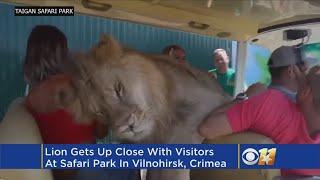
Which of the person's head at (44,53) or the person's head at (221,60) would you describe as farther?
the person's head at (221,60)

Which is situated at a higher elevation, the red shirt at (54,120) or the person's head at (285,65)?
the person's head at (285,65)

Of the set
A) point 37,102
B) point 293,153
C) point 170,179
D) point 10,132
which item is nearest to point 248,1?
point 293,153

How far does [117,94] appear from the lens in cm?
253

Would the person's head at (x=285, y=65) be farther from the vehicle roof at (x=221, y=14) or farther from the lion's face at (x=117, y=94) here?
the lion's face at (x=117, y=94)

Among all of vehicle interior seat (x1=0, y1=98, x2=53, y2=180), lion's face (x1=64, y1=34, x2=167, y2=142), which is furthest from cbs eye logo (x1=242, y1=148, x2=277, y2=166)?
vehicle interior seat (x1=0, y1=98, x2=53, y2=180)

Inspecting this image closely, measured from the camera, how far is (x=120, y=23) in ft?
8.29

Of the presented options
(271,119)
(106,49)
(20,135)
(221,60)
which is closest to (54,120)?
(20,135)

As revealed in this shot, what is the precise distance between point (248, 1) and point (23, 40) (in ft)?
3.76

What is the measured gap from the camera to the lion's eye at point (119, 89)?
2.53 meters

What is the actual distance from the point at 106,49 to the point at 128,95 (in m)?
0.26

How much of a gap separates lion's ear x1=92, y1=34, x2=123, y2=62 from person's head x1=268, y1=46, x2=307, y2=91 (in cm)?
80

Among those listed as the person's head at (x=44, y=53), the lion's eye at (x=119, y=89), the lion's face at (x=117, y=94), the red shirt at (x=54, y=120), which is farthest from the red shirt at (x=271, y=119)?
the person's head at (x=44, y=53)

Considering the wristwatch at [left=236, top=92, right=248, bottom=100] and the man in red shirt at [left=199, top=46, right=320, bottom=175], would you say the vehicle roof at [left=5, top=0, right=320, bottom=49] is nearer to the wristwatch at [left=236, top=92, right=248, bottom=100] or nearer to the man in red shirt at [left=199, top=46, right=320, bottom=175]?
the man in red shirt at [left=199, top=46, right=320, bottom=175]

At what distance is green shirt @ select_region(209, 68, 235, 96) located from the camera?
8.54 ft
